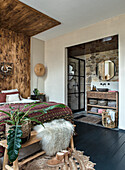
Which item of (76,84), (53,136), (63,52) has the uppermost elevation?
(63,52)

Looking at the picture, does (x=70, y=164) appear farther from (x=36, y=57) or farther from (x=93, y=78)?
(x=36, y=57)

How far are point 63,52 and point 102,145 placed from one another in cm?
325

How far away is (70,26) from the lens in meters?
3.94

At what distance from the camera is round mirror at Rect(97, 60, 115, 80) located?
14.9 feet

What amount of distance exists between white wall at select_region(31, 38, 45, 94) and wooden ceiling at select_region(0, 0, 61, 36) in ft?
1.78

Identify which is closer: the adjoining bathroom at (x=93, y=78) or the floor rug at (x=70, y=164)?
the floor rug at (x=70, y=164)

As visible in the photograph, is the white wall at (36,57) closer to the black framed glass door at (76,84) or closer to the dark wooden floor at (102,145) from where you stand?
the black framed glass door at (76,84)

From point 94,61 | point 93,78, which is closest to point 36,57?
point 94,61

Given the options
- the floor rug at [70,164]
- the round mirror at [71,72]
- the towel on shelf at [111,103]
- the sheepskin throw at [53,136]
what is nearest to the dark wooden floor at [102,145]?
the floor rug at [70,164]

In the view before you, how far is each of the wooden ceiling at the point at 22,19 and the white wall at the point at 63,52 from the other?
796 mm

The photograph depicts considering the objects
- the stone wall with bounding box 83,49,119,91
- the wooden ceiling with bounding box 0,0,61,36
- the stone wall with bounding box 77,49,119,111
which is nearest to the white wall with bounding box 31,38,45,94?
the wooden ceiling with bounding box 0,0,61,36

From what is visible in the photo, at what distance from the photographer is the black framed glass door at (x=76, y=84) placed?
191 inches

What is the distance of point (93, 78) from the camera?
5.11 metres

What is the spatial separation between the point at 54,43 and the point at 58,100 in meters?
2.19
